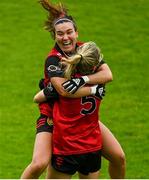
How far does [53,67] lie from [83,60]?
31 cm

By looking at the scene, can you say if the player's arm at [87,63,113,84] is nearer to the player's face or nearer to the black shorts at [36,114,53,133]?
the player's face

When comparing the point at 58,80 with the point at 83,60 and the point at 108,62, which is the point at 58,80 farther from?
the point at 108,62

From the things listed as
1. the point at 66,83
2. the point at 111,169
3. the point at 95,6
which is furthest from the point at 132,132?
the point at 95,6

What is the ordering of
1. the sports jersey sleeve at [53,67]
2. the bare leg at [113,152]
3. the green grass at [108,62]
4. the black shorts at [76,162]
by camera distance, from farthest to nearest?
the green grass at [108,62], the bare leg at [113,152], the black shorts at [76,162], the sports jersey sleeve at [53,67]

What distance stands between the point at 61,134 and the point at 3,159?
3054 millimetres

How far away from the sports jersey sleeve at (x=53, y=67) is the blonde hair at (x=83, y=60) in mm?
91

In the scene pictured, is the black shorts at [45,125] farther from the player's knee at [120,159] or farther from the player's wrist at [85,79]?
the player's knee at [120,159]

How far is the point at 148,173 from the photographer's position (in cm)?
1090

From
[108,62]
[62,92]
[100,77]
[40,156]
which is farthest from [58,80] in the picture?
[108,62]

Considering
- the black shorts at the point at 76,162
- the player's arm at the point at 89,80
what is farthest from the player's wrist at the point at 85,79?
the black shorts at the point at 76,162

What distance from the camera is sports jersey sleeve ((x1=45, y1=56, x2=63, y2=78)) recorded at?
828 centimetres

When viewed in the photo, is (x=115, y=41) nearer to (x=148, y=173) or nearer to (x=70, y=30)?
(x=148, y=173)

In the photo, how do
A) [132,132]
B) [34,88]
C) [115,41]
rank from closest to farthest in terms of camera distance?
[132,132] < [34,88] < [115,41]

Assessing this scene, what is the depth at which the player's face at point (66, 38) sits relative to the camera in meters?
8.48
